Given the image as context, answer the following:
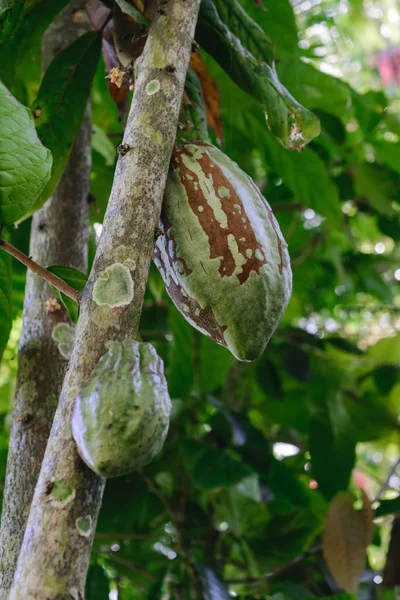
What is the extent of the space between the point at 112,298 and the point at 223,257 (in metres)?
0.20

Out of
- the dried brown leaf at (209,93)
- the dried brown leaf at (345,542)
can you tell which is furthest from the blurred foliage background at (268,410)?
the dried brown leaf at (209,93)

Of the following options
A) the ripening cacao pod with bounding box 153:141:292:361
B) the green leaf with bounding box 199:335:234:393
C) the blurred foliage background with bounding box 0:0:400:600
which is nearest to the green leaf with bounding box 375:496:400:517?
the blurred foliage background with bounding box 0:0:400:600

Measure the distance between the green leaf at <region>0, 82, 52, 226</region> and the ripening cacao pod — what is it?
19 cm

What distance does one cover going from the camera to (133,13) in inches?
39.3

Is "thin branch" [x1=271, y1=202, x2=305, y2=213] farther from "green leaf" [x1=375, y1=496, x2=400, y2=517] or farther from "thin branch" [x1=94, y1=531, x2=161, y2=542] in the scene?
"thin branch" [x1=94, y1=531, x2=161, y2=542]

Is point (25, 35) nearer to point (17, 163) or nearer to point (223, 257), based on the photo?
point (17, 163)

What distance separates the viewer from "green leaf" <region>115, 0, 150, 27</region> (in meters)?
0.99

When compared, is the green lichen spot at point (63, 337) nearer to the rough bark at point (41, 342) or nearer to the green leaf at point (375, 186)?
the rough bark at point (41, 342)

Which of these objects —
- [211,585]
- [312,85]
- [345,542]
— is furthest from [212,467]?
[312,85]

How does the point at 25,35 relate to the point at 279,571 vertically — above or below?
above

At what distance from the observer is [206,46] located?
1175 millimetres

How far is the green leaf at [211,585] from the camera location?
4.93 feet

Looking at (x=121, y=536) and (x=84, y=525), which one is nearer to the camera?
(x=84, y=525)

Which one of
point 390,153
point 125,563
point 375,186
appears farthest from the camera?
point 375,186
